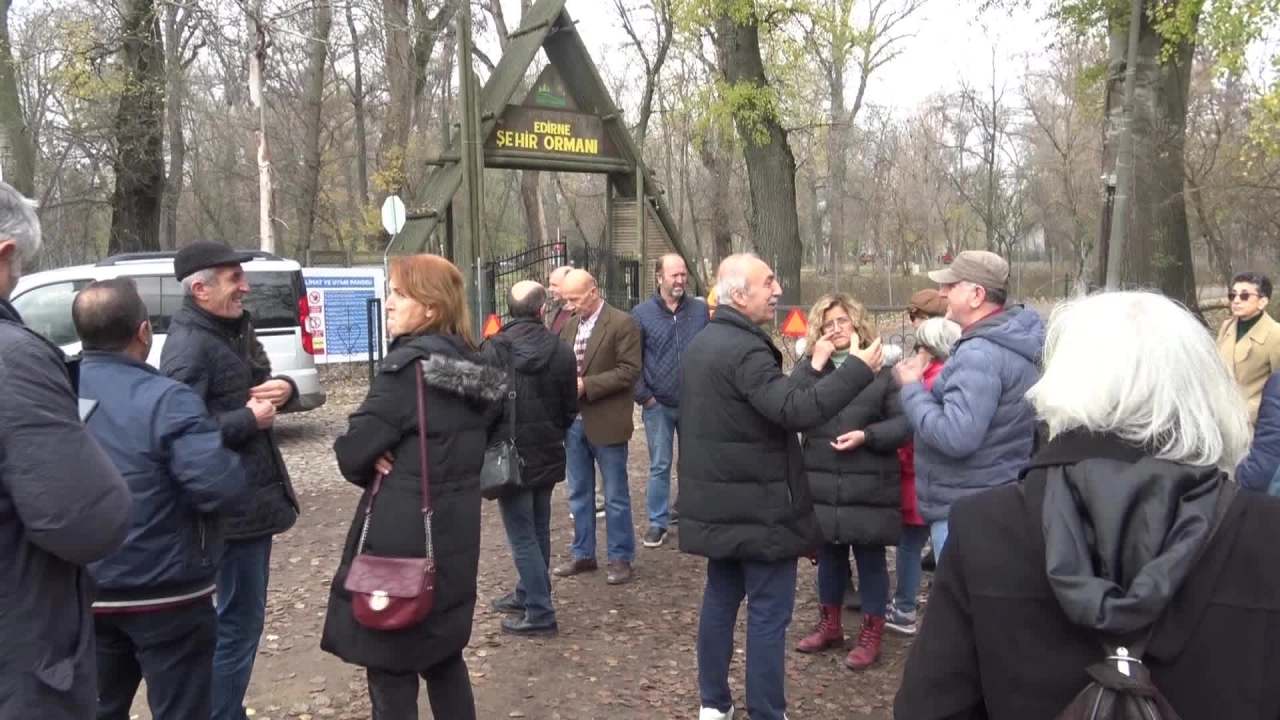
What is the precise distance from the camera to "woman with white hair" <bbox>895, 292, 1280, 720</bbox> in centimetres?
144

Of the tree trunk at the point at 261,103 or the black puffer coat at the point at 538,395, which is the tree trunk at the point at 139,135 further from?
the black puffer coat at the point at 538,395

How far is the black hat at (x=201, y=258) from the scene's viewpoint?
362 cm

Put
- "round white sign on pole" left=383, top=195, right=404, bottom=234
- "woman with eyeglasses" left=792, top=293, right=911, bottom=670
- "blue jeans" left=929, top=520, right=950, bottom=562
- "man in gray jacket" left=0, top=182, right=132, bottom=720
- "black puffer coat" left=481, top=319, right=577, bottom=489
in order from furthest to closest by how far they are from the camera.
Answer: "round white sign on pole" left=383, top=195, right=404, bottom=234 < "black puffer coat" left=481, top=319, right=577, bottom=489 < "woman with eyeglasses" left=792, top=293, right=911, bottom=670 < "blue jeans" left=929, top=520, right=950, bottom=562 < "man in gray jacket" left=0, top=182, right=132, bottom=720

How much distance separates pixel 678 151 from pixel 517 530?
38787 mm

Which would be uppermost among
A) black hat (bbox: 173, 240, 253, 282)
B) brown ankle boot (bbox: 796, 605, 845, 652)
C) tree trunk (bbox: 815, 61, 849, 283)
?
tree trunk (bbox: 815, 61, 849, 283)

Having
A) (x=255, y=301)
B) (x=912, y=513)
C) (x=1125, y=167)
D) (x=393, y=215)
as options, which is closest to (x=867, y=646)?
(x=912, y=513)

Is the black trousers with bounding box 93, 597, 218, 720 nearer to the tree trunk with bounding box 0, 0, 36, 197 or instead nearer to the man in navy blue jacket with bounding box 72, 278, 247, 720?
the man in navy blue jacket with bounding box 72, 278, 247, 720

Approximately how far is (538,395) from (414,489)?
2.13 metres

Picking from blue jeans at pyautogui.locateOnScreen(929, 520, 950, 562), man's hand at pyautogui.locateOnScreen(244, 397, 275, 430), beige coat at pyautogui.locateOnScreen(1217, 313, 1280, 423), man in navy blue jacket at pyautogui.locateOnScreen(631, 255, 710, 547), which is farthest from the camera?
man in navy blue jacket at pyautogui.locateOnScreen(631, 255, 710, 547)

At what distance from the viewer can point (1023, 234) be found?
4431 centimetres

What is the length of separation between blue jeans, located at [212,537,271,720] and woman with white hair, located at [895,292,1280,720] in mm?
2832

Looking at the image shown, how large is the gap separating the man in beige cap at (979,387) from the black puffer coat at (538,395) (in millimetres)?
2057

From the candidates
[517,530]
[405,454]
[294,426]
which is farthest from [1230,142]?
[405,454]

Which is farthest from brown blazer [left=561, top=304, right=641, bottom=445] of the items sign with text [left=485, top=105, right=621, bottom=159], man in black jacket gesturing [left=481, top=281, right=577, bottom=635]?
sign with text [left=485, top=105, right=621, bottom=159]
